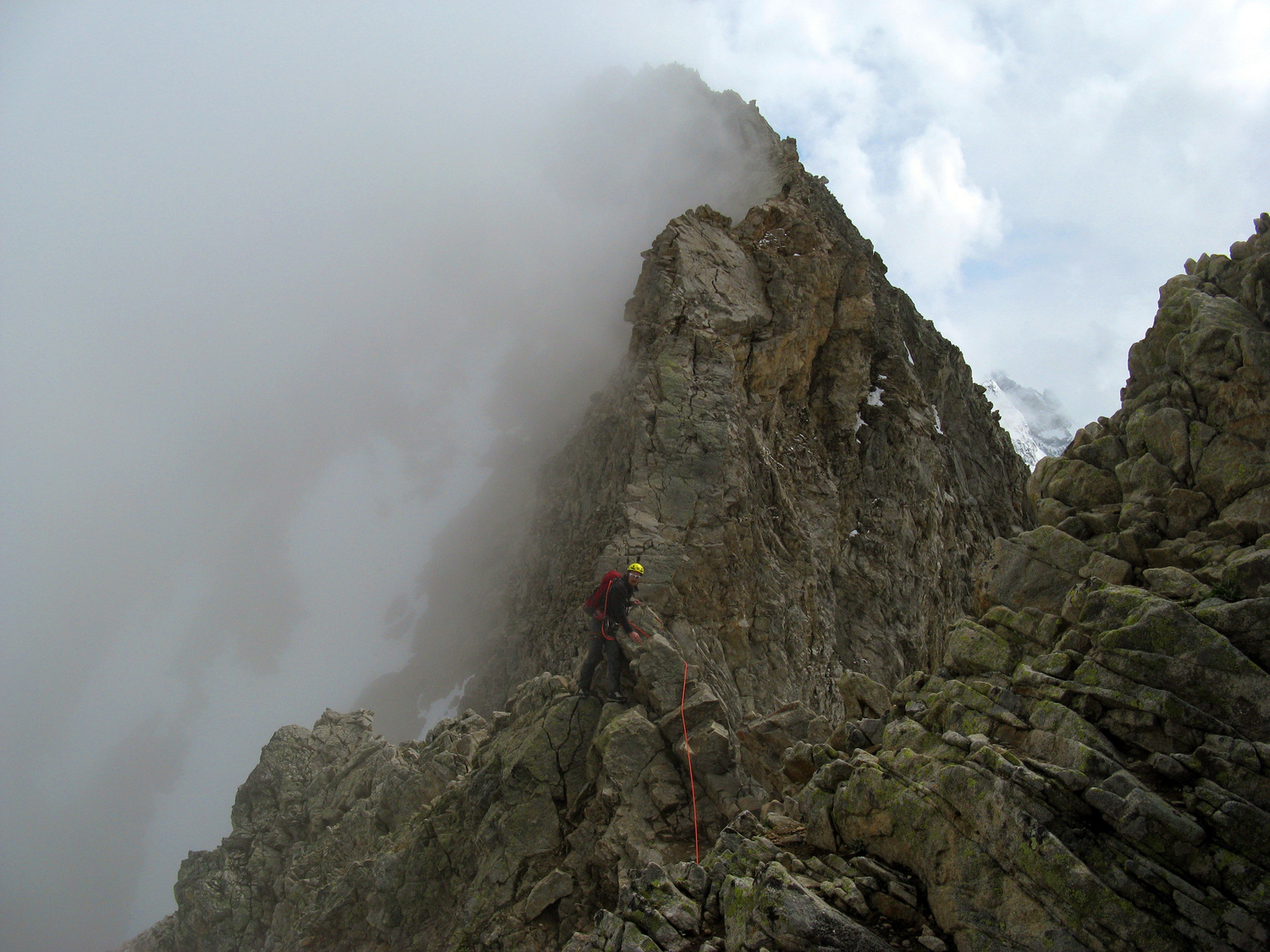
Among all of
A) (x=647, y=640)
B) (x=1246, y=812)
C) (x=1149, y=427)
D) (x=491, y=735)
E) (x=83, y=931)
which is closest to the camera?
(x=1246, y=812)

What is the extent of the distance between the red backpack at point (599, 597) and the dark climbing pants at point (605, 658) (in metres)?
0.20

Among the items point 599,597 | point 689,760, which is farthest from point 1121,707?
point 599,597

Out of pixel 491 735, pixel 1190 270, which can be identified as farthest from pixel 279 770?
pixel 1190 270

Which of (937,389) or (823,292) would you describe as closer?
(823,292)

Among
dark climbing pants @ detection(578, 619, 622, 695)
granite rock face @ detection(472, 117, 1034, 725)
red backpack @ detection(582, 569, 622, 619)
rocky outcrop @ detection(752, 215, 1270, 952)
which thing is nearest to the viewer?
rocky outcrop @ detection(752, 215, 1270, 952)

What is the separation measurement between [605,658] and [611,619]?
1113 mm

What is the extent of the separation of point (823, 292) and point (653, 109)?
31.9 m

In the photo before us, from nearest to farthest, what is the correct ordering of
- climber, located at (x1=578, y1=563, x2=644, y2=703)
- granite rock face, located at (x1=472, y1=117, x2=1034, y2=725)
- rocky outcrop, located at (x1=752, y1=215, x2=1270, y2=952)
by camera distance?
1. rocky outcrop, located at (x1=752, y1=215, x2=1270, y2=952)
2. climber, located at (x1=578, y1=563, x2=644, y2=703)
3. granite rock face, located at (x1=472, y1=117, x2=1034, y2=725)

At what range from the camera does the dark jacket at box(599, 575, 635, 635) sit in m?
18.1

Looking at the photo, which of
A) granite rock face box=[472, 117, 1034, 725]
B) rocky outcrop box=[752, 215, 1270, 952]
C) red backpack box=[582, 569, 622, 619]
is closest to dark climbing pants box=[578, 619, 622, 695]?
red backpack box=[582, 569, 622, 619]

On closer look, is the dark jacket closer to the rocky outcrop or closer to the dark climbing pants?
the dark climbing pants

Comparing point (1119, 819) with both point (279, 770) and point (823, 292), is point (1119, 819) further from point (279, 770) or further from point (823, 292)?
point (279, 770)

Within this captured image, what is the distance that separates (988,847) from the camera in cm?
940

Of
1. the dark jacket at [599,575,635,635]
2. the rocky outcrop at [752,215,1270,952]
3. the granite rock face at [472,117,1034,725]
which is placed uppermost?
the granite rock face at [472,117,1034,725]
